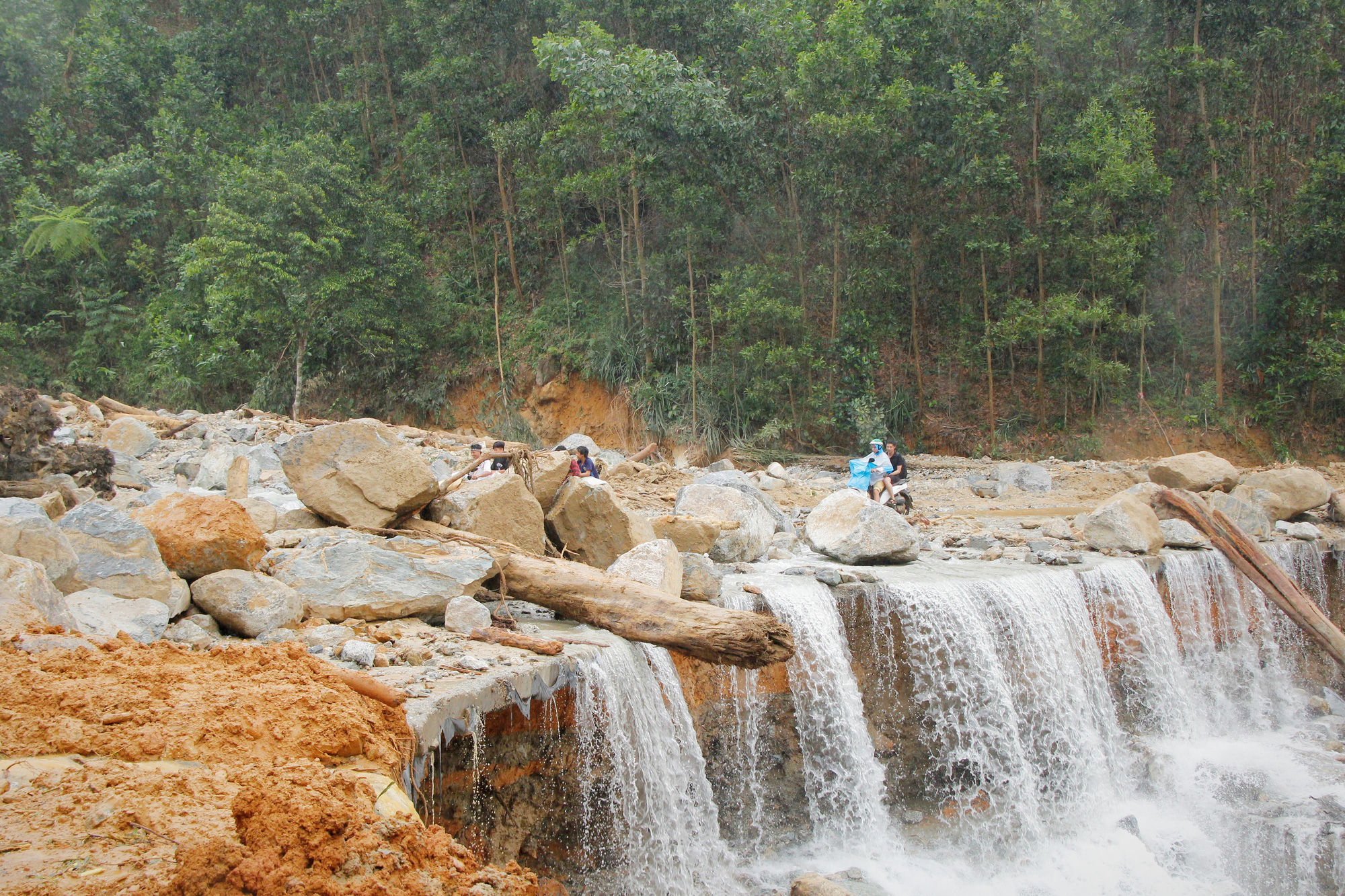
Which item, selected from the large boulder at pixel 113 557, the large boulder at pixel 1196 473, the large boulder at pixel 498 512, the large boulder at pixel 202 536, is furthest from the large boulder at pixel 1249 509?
the large boulder at pixel 113 557

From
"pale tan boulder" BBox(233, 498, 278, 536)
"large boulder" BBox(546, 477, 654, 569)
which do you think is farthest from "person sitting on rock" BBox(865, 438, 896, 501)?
"pale tan boulder" BBox(233, 498, 278, 536)

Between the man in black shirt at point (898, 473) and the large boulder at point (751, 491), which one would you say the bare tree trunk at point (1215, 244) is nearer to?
the man in black shirt at point (898, 473)

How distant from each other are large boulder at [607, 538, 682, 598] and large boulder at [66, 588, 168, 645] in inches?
98.5

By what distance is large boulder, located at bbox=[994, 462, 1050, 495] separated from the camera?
14.1 meters

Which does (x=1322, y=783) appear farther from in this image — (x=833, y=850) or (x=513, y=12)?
(x=513, y=12)

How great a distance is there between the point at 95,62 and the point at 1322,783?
2990 centimetres

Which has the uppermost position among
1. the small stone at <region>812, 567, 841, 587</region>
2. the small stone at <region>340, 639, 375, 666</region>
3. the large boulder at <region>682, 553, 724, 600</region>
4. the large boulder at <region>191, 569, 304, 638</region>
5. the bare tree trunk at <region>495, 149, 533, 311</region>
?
the bare tree trunk at <region>495, 149, 533, 311</region>

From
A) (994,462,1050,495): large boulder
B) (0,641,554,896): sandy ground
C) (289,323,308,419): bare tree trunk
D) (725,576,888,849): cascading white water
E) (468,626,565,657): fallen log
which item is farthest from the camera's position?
(289,323,308,419): bare tree trunk

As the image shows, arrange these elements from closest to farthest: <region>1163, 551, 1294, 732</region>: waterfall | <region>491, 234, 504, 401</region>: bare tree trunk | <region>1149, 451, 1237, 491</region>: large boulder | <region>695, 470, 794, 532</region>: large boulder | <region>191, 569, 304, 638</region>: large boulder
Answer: <region>191, 569, 304, 638</region>: large boulder
<region>695, 470, 794, 532</region>: large boulder
<region>1163, 551, 1294, 732</region>: waterfall
<region>1149, 451, 1237, 491</region>: large boulder
<region>491, 234, 504, 401</region>: bare tree trunk

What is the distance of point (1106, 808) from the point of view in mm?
7250

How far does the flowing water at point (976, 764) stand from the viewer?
546 cm

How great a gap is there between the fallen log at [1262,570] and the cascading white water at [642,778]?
6278 mm

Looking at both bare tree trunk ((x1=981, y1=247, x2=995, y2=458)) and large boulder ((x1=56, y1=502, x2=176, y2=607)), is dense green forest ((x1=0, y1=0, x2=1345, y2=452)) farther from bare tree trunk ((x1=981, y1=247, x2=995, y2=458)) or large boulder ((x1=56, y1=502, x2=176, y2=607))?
large boulder ((x1=56, y1=502, x2=176, y2=607))

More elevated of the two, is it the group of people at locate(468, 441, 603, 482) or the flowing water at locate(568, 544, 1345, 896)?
the group of people at locate(468, 441, 603, 482)
